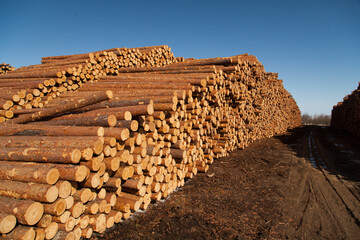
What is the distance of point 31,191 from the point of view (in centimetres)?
276

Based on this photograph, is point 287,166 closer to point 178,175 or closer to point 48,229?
point 178,175

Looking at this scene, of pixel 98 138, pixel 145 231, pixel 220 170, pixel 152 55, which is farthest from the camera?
pixel 152 55

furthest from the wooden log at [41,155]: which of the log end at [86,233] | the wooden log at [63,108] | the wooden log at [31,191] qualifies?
the wooden log at [63,108]

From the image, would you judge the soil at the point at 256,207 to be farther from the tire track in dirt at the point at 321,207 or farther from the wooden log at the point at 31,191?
the wooden log at the point at 31,191

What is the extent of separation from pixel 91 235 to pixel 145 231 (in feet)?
3.06

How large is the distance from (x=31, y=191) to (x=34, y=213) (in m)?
0.30

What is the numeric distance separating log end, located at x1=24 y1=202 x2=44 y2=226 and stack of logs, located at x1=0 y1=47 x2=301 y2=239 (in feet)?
0.04

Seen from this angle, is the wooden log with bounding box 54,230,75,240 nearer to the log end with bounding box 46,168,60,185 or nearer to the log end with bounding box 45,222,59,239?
the log end with bounding box 45,222,59,239

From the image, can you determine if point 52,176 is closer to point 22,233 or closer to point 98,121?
point 22,233

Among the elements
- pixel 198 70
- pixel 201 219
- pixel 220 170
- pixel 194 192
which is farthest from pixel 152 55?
pixel 201 219

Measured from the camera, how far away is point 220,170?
7324 millimetres

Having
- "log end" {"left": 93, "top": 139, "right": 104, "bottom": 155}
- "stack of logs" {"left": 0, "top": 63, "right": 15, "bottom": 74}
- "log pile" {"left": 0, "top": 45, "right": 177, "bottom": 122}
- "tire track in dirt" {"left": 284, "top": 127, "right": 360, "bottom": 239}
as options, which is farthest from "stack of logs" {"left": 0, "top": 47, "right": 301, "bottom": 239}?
"stack of logs" {"left": 0, "top": 63, "right": 15, "bottom": 74}

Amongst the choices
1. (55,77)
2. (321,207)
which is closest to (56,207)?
(321,207)

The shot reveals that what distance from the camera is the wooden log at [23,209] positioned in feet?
8.38
